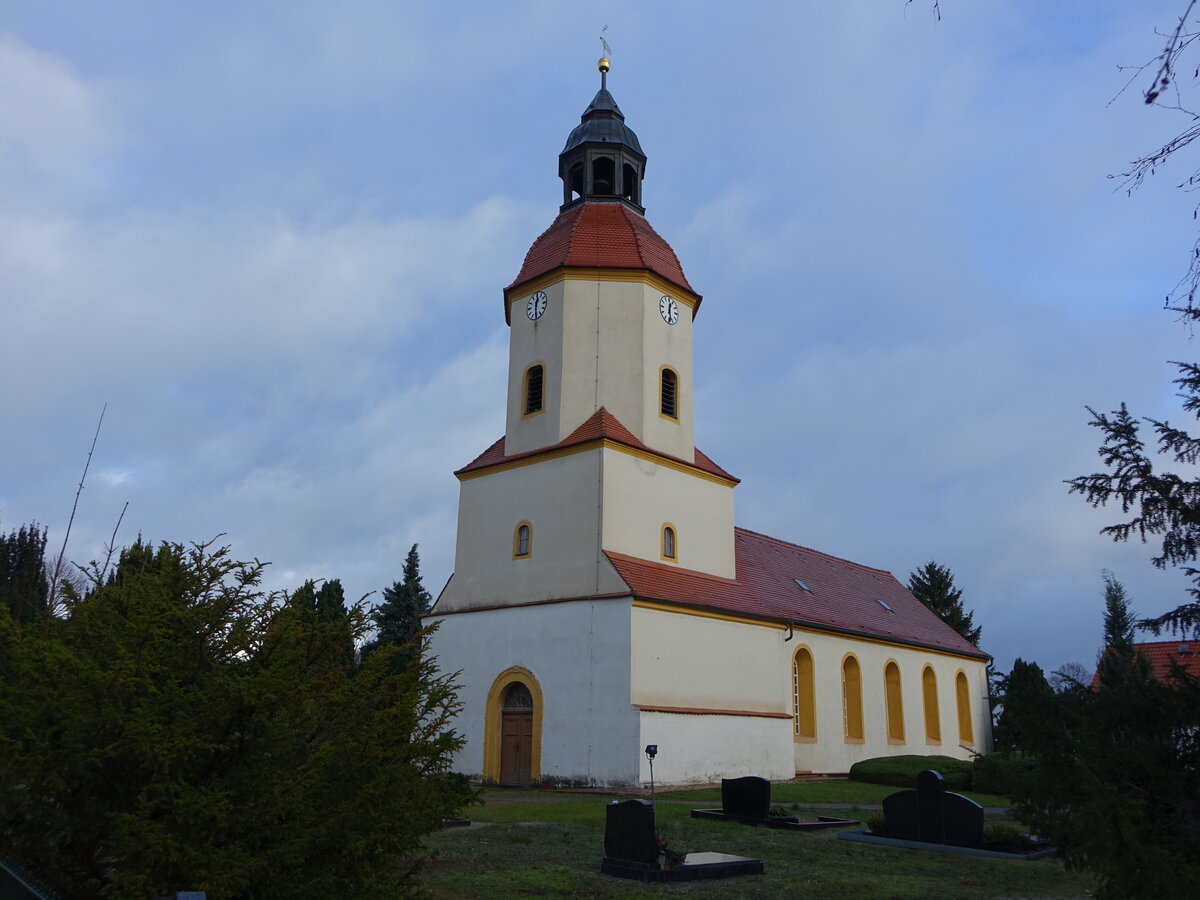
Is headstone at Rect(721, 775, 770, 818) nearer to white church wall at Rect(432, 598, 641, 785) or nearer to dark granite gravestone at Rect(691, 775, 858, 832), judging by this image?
dark granite gravestone at Rect(691, 775, 858, 832)

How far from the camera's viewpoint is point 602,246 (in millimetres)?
23719

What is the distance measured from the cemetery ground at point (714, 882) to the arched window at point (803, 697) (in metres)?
10.6

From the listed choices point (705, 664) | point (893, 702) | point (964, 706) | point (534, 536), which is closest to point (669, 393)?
point (534, 536)

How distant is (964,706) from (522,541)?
70.1 feet

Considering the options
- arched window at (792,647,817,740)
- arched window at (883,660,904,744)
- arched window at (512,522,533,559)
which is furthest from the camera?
arched window at (883,660,904,744)

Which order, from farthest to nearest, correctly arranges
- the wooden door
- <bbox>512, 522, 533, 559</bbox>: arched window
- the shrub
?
<bbox>512, 522, 533, 559</bbox>: arched window < the shrub < the wooden door

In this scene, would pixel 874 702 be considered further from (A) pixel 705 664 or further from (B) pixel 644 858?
(B) pixel 644 858

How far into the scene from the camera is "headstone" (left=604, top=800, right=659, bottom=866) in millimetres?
9375

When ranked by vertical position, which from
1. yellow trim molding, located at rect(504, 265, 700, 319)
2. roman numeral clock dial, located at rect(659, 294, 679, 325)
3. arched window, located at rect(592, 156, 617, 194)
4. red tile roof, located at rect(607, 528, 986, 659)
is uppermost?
arched window, located at rect(592, 156, 617, 194)

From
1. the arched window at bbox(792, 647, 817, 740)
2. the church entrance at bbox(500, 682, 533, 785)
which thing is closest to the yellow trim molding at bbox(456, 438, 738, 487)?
the church entrance at bbox(500, 682, 533, 785)

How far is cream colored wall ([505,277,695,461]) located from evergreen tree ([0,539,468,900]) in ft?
55.7

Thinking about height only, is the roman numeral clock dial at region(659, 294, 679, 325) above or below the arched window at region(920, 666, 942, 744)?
above

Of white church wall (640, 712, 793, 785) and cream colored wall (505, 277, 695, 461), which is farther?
cream colored wall (505, 277, 695, 461)

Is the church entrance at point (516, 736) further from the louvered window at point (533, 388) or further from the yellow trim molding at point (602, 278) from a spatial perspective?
the yellow trim molding at point (602, 278)
